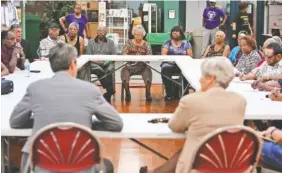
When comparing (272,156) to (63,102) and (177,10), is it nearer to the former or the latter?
(63,102)

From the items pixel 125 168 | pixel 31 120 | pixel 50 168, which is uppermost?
pixel 31 120

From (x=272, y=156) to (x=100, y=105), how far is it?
119 cm

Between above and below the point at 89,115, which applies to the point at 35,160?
below

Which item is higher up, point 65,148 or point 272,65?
point 272,65

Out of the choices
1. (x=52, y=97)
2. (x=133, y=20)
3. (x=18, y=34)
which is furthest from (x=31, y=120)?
(x=133, y=20)

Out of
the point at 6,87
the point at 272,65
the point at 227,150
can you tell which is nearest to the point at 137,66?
the point at 272,65

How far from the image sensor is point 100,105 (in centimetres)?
312

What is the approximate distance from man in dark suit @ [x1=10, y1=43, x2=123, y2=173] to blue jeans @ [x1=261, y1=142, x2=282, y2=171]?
1.00m

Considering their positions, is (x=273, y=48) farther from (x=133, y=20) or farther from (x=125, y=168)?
(x=133, y=20)

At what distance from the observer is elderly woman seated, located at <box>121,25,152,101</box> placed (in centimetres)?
845

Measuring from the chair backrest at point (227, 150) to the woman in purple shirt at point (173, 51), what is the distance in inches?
215

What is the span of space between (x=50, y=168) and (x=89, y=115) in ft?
1.18

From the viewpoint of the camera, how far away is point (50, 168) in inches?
118

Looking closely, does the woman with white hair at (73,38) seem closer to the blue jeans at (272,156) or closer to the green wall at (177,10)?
the blue jeans at (272,156)
